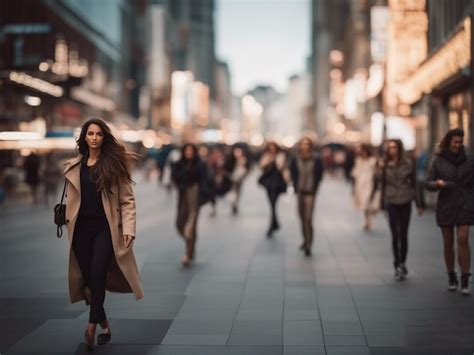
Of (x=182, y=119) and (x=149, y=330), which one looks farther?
(x=182, y=119)

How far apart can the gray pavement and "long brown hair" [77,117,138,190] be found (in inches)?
55.0

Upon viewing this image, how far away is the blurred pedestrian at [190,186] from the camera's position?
12.4 metres

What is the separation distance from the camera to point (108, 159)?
6.81 m

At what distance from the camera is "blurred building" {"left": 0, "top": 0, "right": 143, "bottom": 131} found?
37000 mm

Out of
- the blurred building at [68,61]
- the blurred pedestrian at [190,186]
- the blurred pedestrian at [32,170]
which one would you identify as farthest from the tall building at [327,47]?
the blurred pedestrian at [190,186]

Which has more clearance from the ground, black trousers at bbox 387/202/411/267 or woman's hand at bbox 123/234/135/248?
woman's hand at bbox 123/234/135/248

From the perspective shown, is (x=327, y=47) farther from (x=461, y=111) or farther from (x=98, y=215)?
(x=98, y=215)

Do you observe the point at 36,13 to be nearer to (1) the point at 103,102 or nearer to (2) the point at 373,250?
(1) the point at 103,102

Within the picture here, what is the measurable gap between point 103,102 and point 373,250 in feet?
224

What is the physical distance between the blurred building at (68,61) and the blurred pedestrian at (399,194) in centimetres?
2298

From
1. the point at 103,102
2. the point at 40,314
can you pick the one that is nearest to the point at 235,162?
the point at 40,314

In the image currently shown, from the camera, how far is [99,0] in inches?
3068

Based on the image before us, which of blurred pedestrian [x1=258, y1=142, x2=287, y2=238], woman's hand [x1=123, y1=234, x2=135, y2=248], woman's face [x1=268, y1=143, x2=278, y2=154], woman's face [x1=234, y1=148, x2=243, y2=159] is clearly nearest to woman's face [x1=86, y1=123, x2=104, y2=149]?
woman's hand [x1=123, y1=234, x2=135, y2=248]

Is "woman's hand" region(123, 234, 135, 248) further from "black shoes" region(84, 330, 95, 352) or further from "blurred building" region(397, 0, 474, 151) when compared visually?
"blurred building" region(397, 0, 474, 151)
